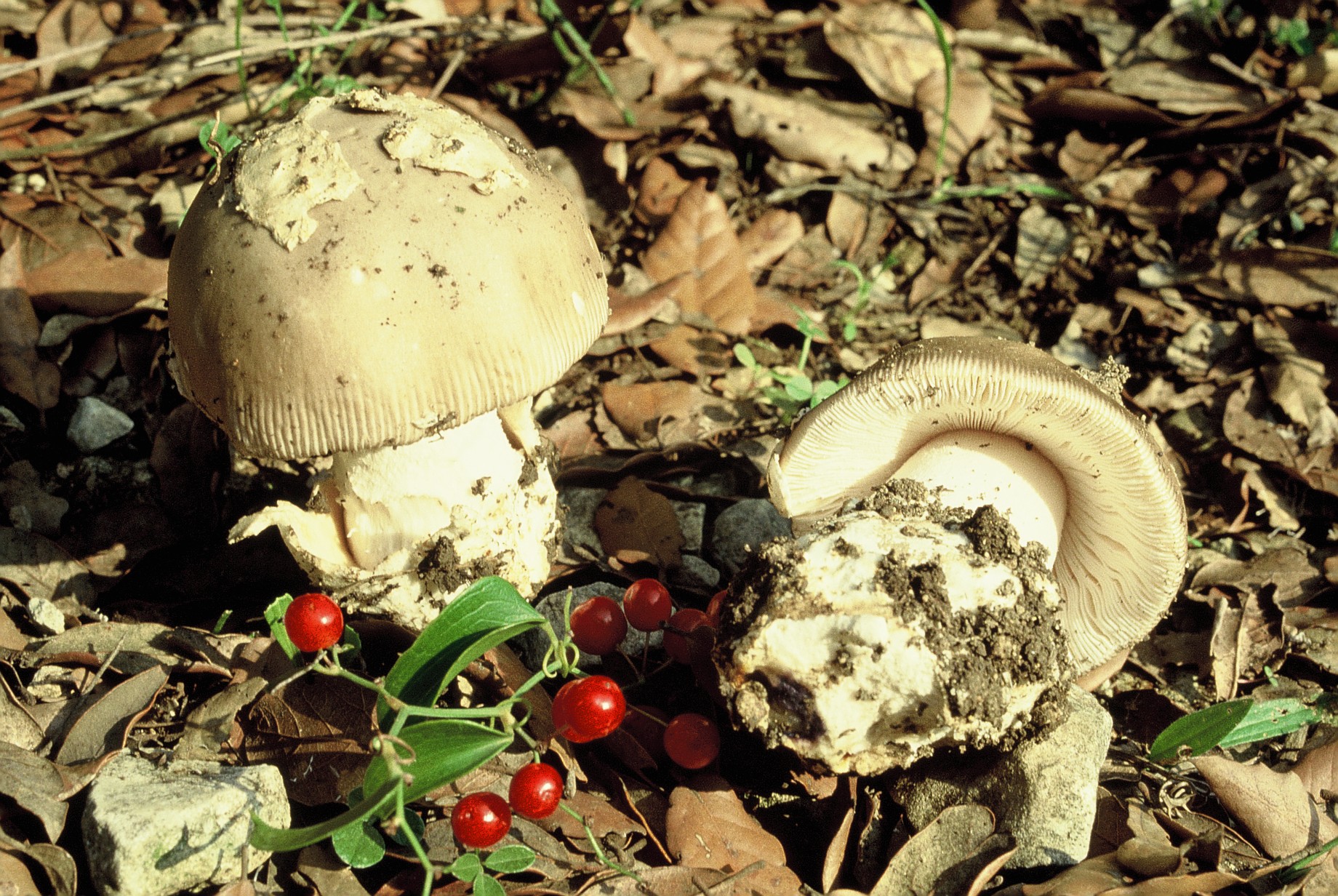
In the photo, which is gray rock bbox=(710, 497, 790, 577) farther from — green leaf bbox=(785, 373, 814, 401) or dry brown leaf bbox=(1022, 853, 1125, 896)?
dry brown leaf bbox=(1022, 853, 1125, 896)

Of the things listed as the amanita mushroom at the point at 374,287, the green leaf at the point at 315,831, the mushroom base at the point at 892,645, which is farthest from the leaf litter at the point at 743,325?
the amanita mushroom at the point at 374,287

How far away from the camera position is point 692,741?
9.08ft

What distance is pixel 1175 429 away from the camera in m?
4.36

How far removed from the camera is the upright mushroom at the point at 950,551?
8.41 feet

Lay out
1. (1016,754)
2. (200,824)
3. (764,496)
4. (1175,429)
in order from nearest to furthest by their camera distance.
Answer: (200,824), (1016,754), (764,496), (1175,429)

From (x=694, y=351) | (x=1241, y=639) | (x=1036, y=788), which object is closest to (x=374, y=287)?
(x=694, y=351)

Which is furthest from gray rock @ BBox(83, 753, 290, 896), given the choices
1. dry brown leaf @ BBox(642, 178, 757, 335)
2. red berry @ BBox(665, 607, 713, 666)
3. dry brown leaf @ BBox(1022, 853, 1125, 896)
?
dry brown leaf @ BBox(642, 178, 757, 335)

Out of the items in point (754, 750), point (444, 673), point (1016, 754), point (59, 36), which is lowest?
point (754, 750)

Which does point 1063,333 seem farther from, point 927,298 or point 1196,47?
point 1196,47

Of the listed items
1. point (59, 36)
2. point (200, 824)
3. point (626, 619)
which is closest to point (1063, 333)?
point (626, 619)

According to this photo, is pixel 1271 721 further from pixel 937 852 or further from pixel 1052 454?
pixel 937 852

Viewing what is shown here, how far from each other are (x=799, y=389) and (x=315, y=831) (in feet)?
8.29

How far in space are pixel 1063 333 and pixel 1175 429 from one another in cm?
67

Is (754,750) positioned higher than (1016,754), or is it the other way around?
(1016,754)
